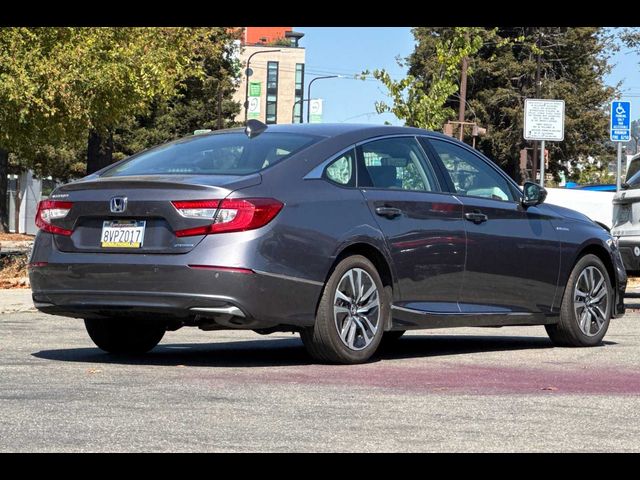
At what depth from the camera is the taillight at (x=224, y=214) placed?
27.9 ft

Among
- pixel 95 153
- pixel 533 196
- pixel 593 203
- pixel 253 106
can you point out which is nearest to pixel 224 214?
pixel 533 196

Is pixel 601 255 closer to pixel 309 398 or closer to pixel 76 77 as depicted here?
pixel 309 398

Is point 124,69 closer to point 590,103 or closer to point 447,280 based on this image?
point 447,280

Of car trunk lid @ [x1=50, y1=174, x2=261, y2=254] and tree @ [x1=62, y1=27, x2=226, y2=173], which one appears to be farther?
tree @ [x1=62, y1=27, x2=226, y2=173]

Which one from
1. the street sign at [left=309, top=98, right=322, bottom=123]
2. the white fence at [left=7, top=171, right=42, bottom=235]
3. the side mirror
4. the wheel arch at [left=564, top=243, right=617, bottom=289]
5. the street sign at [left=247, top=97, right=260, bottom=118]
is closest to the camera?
the side mirror

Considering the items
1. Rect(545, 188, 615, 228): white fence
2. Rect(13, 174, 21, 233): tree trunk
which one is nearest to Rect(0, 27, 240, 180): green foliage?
Rect(545, 188, 615, 228): white fence

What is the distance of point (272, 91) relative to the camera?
550 ft

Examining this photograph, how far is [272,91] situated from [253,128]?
158757 millimetres

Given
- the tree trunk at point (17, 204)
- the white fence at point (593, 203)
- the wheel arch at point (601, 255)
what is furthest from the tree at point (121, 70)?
the tree trunk at point (17, 204)

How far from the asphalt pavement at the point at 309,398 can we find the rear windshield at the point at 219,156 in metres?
1.20

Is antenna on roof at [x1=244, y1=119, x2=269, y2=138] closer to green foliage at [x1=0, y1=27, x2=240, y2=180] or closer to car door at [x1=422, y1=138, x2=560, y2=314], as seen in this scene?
car door at [x1=422, y1=138, x2=560, y2=314]

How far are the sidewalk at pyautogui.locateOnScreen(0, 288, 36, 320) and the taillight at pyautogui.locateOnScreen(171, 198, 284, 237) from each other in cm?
595

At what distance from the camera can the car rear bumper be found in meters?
8.46

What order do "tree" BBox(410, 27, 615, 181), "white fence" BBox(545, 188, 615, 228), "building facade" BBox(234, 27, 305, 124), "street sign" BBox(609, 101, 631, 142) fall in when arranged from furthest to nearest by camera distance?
1. "building facade" BBox(234, 27, 305, 124)
2. "tree" BBox(410, 27, 615, 181)
3. "street sign" BBox(609, 101, 631, 142)
4. "white fence" BBox(545, 188, 615, 228)
